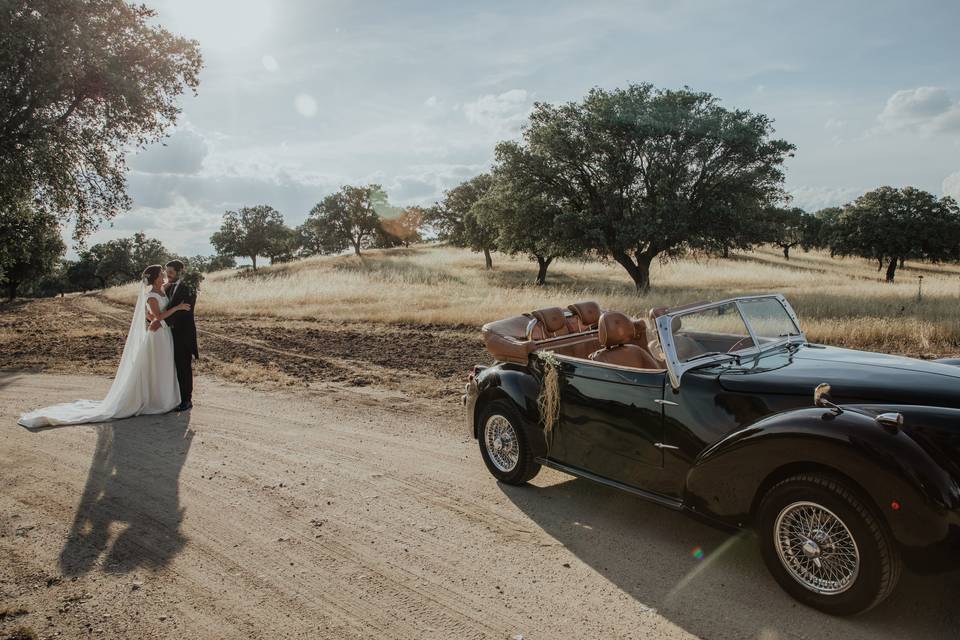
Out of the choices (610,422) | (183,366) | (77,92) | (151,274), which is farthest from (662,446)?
(77,92)

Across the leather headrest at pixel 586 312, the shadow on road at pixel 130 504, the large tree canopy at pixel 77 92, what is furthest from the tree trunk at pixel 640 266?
the shadow on road at pixel 130 504

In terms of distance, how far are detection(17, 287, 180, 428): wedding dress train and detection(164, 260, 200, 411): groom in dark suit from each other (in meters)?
0.09

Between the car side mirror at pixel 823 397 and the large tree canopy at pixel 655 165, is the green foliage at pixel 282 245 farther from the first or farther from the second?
the car side mirror at pixel 823 397

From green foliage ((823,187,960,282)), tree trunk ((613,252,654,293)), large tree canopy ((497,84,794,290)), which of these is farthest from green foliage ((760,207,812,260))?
green foliage ((823,187,960,282))

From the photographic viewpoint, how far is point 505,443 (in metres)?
5.97

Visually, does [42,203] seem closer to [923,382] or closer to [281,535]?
[281,535]

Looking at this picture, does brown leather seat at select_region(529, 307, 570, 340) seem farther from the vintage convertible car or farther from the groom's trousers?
the groom's trousers

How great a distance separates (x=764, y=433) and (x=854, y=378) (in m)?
0.85

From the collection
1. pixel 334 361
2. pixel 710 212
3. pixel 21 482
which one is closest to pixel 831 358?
pixel 21 482

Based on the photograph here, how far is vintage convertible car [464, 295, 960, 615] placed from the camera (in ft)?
10.9

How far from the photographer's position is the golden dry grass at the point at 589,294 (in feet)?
46.1

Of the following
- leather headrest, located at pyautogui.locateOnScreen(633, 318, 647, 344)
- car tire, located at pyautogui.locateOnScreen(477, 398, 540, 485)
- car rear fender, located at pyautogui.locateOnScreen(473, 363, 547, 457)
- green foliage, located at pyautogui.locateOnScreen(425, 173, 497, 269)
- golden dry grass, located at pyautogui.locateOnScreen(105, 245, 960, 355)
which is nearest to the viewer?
car rear fender, located at pyautogui.locateOnScreen(473, 363, 547, 457)

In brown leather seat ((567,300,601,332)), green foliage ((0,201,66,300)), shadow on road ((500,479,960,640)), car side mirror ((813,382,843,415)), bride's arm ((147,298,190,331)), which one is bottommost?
shadow on road ((500,479,960,640))

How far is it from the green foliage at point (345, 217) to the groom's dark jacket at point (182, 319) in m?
58.4
